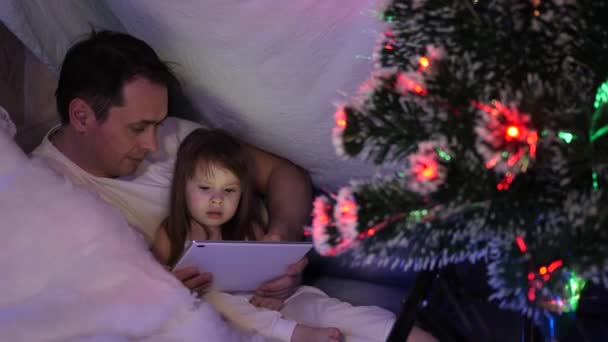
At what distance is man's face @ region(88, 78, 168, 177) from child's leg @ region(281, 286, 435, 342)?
471 millimetres

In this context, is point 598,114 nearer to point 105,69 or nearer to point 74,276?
point 74,276

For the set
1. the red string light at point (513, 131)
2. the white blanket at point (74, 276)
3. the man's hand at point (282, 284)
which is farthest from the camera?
the man's hand at point (282, 284)

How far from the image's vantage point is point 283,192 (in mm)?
1667

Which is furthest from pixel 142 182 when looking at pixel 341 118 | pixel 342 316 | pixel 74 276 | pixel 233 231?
pixel 341 118

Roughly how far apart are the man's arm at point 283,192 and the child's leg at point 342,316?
6.0 inches

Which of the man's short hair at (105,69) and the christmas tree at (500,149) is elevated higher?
the christmas tree at (500,149)

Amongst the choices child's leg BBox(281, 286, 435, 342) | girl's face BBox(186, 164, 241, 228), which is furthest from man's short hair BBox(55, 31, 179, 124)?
child's leg BBox(281, 286, 435, 342)

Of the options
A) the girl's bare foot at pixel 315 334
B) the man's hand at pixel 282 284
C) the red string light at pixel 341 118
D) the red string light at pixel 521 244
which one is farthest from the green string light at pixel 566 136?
the man's hand at pixel 282 284

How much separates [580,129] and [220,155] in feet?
3.12

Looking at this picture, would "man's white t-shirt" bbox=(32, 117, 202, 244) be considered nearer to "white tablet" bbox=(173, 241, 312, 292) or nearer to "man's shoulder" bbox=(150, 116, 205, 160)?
"man's shoulder" bbox=(150, 116, 205, 160)

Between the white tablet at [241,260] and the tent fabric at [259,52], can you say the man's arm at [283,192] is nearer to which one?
the tent fabric at [259,52]

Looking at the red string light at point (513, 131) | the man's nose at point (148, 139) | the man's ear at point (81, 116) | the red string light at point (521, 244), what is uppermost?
the red string light at point (513, 131)

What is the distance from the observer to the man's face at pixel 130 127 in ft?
5.17

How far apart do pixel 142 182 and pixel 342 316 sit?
0.56m
